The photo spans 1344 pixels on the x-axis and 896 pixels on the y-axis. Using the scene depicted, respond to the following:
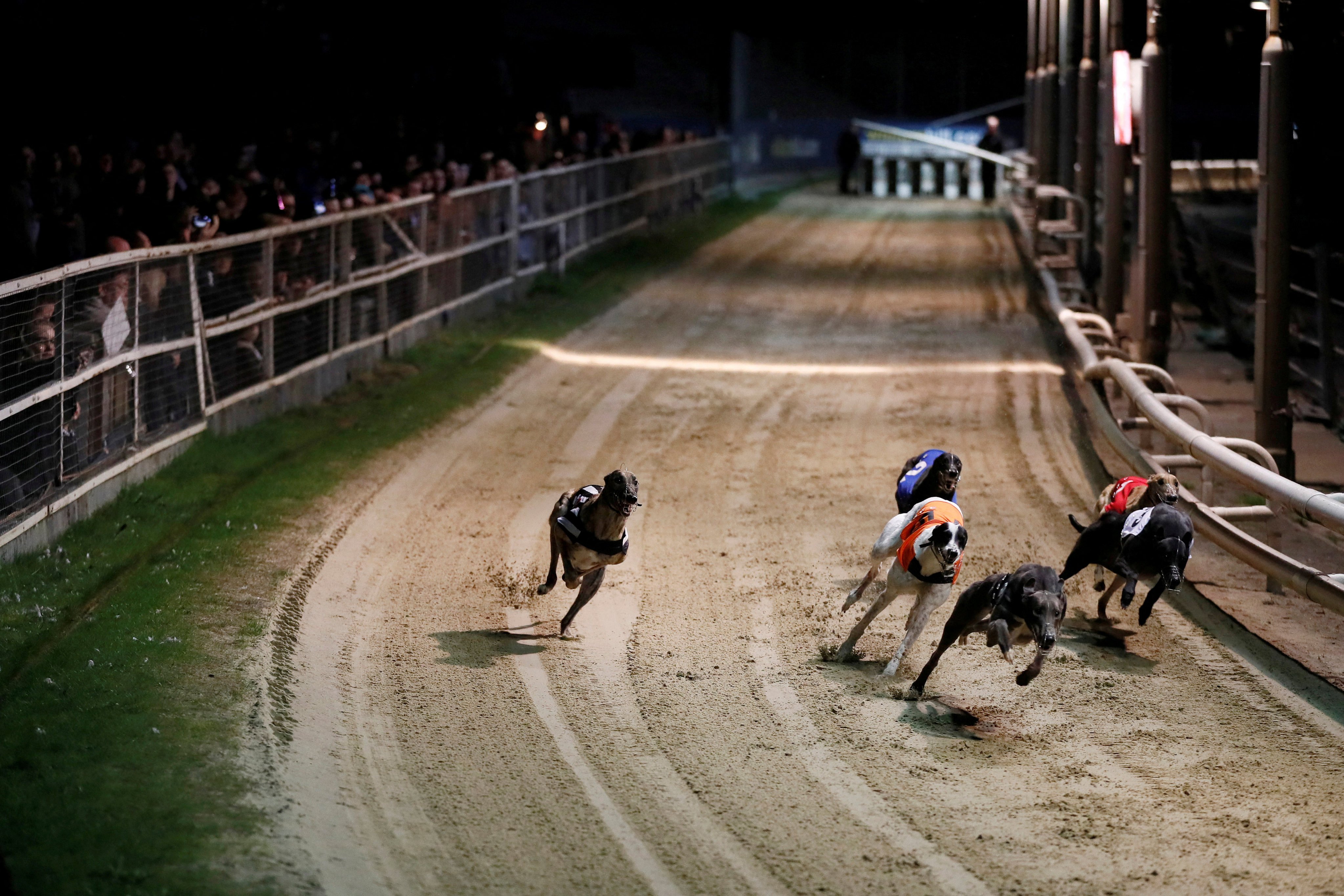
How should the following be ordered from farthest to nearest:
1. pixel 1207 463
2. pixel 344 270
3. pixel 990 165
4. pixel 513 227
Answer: pixel 990 165
pixel 513 227
pixel 344 270
pixel 1207 463

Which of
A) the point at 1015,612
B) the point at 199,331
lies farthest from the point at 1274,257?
the point at 199,331

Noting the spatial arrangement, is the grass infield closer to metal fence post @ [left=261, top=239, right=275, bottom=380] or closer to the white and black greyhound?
metal fence post @ [left=261, top=239, right=275, bottom=380]

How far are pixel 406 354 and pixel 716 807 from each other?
10.6m

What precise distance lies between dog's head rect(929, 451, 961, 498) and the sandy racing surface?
0.80 meters

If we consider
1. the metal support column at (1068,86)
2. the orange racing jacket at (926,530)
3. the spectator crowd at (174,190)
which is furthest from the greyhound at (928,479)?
the metal support column at (1068,86)

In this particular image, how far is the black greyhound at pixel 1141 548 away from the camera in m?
6.90

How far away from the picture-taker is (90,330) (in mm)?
9094

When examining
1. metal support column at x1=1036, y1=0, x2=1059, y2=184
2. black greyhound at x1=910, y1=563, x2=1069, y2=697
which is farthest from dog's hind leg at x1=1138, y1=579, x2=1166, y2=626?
metal support column at x1=1036, y1=0, x2=1059, y2=184

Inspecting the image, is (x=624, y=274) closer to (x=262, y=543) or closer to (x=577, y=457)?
(x=577, y=457)

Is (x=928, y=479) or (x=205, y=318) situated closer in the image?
(x=928, y=479)

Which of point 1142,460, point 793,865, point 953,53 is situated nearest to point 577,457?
point 1142,460

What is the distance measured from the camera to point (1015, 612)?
20.8 ft

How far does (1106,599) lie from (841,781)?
8.25 ft

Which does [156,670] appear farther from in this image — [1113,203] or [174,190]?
[1113,203]
